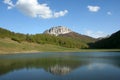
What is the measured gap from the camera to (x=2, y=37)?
199875 millimetres

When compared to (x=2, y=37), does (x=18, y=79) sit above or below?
below

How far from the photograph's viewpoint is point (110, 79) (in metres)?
Result: 27.5

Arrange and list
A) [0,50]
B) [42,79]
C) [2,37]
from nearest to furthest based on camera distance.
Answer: [42,79] < [0,50] < [2,37]

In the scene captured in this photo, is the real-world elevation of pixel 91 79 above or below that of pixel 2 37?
below

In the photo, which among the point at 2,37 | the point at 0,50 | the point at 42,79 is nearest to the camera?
the point at 42,79

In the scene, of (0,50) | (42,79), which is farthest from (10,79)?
(0,50)

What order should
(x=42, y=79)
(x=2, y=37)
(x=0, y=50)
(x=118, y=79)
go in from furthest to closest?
1. (x=2, y=37)
2. (x=0, y=50)
3. (x=42, y=79)
4. (x=118, y=79)

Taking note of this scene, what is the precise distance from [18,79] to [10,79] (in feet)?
3.98

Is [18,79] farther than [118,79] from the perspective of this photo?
Yes

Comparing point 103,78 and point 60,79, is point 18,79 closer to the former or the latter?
point 60,79

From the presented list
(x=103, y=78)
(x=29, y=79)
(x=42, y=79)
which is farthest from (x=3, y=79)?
(x=103, y=78)

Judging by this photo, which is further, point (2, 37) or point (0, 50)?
point (2, 37)

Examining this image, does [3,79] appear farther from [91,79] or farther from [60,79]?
[91,79]

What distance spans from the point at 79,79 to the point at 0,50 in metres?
121
